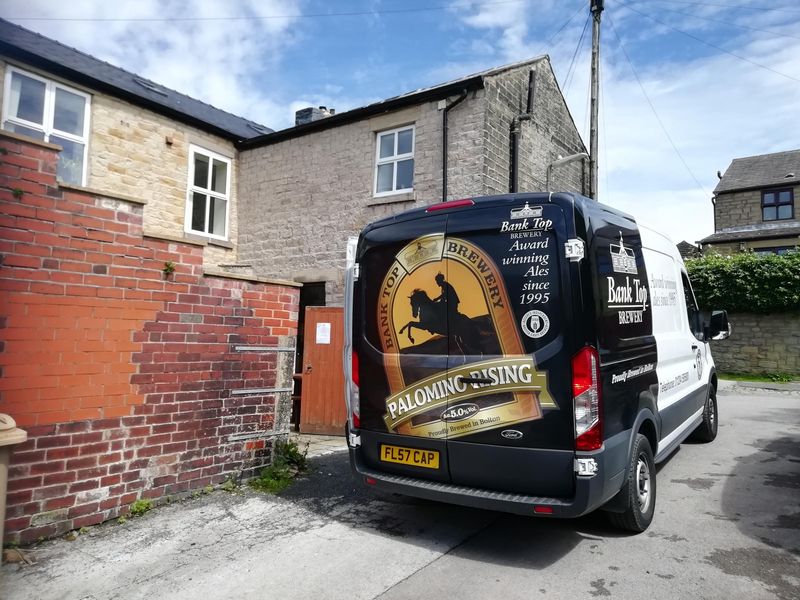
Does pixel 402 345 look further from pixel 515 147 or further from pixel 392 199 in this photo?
pixel 515 147

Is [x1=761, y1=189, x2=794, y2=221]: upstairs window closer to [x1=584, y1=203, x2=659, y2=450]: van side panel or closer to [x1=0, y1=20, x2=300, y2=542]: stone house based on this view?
[x1=584, y1=203, x2=659, y2=450]: van side panel

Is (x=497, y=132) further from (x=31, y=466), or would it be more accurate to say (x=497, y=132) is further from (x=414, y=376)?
(x=31, y=466)

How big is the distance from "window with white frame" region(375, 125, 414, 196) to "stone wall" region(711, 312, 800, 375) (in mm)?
12317

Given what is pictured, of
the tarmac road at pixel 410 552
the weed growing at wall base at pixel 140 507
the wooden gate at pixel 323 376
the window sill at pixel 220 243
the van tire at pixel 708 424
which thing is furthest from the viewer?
the window sill at pixel 220 243

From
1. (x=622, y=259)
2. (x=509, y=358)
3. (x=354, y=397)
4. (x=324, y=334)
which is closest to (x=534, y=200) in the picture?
(x=622, y=259)

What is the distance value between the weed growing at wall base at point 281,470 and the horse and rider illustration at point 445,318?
2.19m

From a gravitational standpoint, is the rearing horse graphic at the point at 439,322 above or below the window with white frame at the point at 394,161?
below

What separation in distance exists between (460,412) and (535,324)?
0.81m

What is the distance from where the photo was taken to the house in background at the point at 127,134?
30.3 ft

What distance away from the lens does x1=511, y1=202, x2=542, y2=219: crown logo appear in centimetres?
348

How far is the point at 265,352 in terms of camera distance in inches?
202

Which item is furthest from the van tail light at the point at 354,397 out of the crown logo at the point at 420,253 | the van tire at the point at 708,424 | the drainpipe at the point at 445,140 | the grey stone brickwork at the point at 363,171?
the drainpipe at the point at 445,140

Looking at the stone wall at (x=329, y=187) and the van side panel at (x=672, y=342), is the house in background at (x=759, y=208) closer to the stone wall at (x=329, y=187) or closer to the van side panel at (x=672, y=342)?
the stone wall at (x=329, y=187)

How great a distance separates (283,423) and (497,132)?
6749 mm
